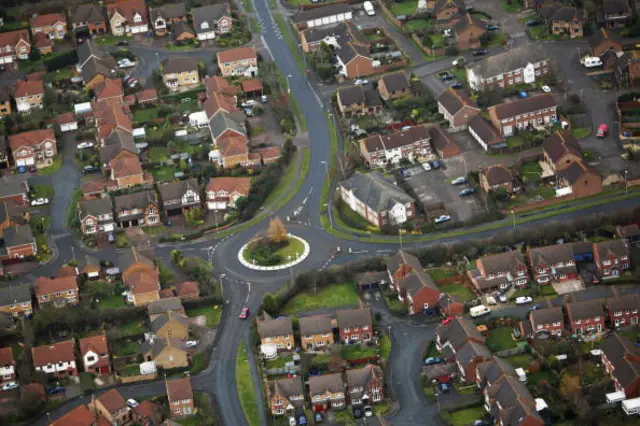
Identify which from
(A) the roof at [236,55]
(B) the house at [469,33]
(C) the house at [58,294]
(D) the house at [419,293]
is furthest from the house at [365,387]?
(B) the house at [469,33]

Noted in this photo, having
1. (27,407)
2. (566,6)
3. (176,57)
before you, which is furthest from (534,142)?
(27,407)

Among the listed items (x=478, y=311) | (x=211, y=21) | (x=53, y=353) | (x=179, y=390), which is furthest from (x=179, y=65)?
(x=179, y=390)

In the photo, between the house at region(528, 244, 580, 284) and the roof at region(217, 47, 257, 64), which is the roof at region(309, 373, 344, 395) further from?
the roof at region(217, 47, 257, 64)

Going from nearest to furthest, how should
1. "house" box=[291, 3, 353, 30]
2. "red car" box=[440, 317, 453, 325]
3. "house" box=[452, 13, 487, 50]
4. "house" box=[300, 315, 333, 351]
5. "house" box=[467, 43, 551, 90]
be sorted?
"house" box=[300, 315, 333, 351], "red car" box=[440, 317, 453, 325], "house" box=[467, 43, 551, 90], "house" box=[452, 13, 487, 50], "house" box=[291, 3, 353, 30]

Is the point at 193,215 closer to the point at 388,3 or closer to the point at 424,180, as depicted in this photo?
the point at 424,180

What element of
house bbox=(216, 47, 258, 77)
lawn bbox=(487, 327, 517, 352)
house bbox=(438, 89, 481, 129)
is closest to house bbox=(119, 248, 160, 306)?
lawn bbox=(487, 327, 517, 352)

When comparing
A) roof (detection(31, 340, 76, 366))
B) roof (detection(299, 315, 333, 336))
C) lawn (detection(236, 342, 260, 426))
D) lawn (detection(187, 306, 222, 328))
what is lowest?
lawn (detection(236, 342, 260, 426))

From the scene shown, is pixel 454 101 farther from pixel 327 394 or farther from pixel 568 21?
pixel 327 394
